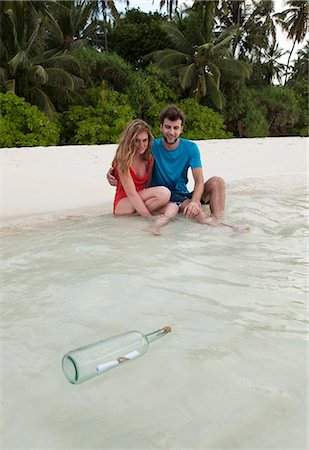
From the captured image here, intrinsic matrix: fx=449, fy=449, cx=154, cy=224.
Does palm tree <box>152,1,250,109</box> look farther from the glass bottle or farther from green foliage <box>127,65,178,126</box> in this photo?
the glass bottle

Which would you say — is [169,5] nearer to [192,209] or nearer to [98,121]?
[98,121]

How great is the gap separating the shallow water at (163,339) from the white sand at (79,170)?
132 centimetres

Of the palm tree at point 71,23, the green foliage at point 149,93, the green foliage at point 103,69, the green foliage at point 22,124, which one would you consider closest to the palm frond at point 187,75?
the green foliage at point 149,93

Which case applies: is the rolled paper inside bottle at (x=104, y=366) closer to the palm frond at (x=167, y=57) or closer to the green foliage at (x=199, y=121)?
the green foliage at (x=199, y=121)

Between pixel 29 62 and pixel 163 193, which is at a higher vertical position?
pixel 29 62

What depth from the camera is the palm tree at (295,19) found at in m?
24.4

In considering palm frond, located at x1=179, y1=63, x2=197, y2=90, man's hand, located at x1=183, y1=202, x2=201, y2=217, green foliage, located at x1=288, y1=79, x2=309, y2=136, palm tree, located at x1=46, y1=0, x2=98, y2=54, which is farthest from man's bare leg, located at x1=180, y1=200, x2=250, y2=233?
green foliage, located at x1=288, y1=79, x2=309, y2=136

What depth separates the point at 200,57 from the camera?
1775 cm

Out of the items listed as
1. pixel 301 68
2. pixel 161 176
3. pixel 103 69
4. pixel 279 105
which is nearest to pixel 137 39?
pixel 103 69

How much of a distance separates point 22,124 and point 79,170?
7301 mm

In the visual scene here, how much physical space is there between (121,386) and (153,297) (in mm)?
849

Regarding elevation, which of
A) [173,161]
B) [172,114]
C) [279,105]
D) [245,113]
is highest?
[279,105]

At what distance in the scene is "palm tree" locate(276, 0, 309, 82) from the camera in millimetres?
24422

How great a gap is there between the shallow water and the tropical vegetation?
10.4m
